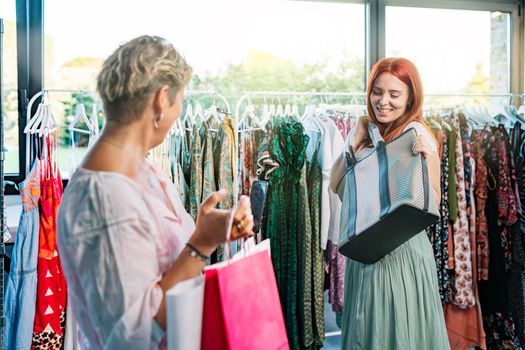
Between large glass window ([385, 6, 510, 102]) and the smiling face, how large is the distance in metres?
1.55

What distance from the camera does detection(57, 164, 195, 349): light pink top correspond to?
933 millimetres

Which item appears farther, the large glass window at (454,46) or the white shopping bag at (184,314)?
the large glass window at (454,46)

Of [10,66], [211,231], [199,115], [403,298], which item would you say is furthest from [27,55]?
[211,231]

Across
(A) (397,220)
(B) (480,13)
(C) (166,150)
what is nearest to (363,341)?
(A) (397,220)

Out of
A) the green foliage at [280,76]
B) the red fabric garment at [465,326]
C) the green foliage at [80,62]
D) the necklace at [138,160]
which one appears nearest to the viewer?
the necklace at [138,160]

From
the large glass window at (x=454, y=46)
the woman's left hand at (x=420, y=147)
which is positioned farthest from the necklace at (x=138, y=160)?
the large glass window at (x=454, y=46)

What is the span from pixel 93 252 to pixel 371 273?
1.33 meters

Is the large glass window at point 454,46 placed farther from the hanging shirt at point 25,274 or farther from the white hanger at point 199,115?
the hanging shirt at point 25,274

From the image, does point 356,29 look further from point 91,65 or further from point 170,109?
point 170,109

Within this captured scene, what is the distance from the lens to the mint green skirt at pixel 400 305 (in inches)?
80.5

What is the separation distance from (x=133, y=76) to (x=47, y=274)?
5.53 ft

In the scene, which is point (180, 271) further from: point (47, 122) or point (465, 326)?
point (465, 326)

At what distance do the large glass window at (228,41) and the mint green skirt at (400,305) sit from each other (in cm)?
166

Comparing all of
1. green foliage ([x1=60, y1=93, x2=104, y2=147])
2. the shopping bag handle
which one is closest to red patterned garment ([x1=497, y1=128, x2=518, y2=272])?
the shopping bag handle
